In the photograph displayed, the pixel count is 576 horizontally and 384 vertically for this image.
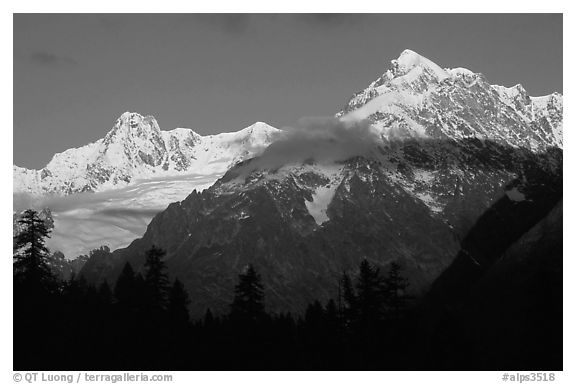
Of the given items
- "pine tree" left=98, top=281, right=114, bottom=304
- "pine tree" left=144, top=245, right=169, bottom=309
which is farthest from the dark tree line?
"pine tree" left=98, top=281, right=114, bottom=304

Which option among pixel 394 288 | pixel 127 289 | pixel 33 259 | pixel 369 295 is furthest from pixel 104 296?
pixel 394 288

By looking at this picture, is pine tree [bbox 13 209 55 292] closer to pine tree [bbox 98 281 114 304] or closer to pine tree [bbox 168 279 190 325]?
pine tree [bbox 98 281 114 304]

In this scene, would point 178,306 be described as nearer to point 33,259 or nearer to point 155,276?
point 155,276

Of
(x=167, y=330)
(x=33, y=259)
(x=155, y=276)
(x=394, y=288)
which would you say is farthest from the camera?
(x=155, y=276)

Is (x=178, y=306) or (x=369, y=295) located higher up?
(x=369, y=295)

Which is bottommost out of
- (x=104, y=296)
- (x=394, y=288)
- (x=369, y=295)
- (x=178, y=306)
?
(x=178, y=306)

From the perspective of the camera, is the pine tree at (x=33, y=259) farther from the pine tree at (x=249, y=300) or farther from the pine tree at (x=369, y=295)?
the pine tree at (x=369, y=295)

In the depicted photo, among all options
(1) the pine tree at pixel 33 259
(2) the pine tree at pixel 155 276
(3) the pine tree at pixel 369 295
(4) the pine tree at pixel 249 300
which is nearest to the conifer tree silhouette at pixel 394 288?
(3) the pine tree at pixel 369 295
